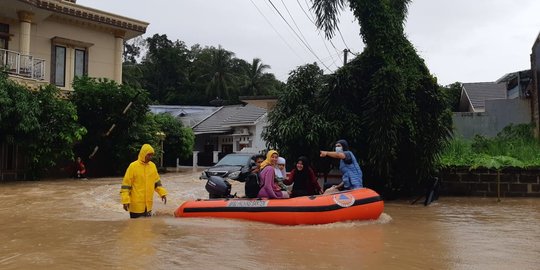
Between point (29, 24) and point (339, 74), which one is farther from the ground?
point (29, 24)

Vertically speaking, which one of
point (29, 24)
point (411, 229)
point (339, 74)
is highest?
point (29, 24)

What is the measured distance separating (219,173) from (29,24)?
1057 cm

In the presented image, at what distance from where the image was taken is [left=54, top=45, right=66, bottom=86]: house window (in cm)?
2286

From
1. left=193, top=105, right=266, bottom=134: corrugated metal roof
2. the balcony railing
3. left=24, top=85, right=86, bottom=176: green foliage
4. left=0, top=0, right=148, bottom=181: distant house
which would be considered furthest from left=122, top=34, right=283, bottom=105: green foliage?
left=24, top=85, right=86, bottom=176: green foliage

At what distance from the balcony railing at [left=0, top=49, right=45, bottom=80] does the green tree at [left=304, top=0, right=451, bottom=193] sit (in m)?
11.7

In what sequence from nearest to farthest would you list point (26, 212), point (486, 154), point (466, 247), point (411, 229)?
1. point (466, 247)
2. point (411, 229)
3. point (26, 212)
4. point (486, 154)

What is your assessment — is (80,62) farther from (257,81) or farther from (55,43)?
(257,81)

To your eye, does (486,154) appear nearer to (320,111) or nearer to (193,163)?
(320,111)

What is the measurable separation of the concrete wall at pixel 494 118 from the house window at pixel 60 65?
1689cm

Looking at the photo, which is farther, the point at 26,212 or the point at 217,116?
the point at 217,116

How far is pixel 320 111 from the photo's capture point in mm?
14797

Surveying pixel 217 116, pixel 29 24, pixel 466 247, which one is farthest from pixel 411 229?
pixel 217 116

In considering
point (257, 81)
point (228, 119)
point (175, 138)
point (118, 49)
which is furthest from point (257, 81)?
point (118, 49)

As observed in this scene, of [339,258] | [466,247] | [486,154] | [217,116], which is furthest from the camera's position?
[217,116]
